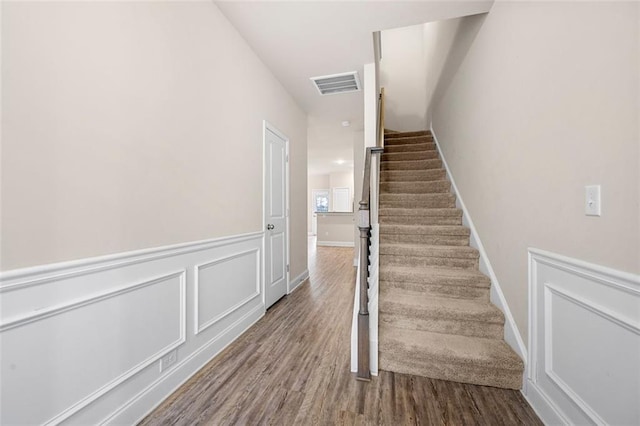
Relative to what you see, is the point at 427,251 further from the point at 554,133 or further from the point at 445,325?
the point at 554,133

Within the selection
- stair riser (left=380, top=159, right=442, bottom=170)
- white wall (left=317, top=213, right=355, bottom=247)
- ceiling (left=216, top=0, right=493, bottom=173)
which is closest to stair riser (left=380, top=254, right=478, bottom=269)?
stair riser (left=380, top=159, right=442, bottom=170)

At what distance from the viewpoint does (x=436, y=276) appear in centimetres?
215

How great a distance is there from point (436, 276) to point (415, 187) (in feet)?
5.14

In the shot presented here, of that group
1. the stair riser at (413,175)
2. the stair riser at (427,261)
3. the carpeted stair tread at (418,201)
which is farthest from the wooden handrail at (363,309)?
the stair riser at (413,175)

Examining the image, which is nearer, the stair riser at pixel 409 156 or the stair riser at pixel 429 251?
the stair riser at pixel 429 251

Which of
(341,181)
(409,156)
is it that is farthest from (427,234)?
(341,181)

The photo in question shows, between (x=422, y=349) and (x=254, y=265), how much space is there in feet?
5.29

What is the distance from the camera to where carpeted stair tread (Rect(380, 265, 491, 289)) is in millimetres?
2061

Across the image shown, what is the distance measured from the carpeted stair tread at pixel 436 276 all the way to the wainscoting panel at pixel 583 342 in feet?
1.84

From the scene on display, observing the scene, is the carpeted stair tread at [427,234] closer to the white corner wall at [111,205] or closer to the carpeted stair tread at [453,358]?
the carpeted stair tread at [453,358]

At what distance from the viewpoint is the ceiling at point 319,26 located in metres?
1.96

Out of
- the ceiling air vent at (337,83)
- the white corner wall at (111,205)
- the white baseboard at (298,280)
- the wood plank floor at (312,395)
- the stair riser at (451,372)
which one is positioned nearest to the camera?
the white corner wall at (111,205)

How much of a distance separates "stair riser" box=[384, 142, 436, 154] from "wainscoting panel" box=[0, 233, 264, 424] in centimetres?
342

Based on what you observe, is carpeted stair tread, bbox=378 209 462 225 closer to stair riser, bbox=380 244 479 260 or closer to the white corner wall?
stair riser, bbox=380 244 479 260
